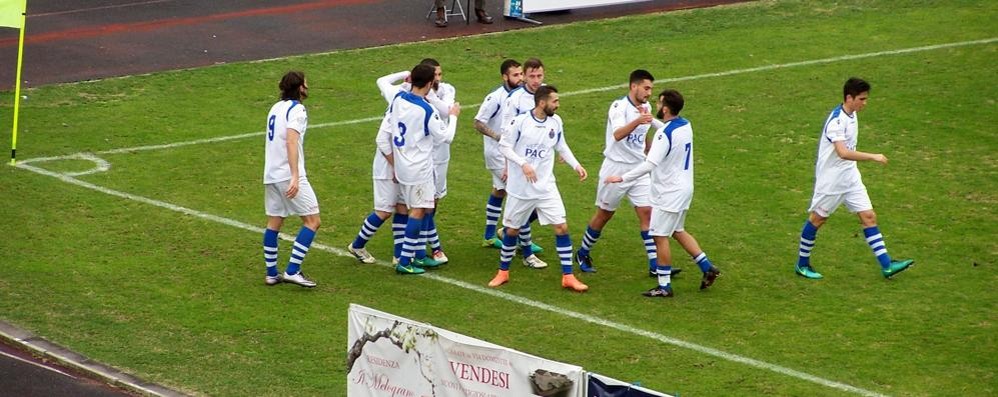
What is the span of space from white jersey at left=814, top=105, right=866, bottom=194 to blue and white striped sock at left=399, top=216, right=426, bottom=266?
4.23m

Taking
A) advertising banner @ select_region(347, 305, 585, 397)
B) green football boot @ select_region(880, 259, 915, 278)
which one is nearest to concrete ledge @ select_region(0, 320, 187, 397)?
advertising banner @ select_region(347, 305, 585, 397)

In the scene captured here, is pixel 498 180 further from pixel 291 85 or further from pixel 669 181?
pixel 291 85

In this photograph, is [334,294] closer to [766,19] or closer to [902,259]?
[902,259]

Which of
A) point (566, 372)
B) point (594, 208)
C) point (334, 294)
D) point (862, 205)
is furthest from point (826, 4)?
point (566, 372)

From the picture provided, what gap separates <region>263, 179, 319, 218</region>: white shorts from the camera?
1480cm

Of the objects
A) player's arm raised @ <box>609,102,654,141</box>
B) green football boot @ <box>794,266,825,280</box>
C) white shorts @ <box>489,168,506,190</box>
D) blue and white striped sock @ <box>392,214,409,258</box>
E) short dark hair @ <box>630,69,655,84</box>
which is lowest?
green football boot @ <box>794,266,825,280</box>

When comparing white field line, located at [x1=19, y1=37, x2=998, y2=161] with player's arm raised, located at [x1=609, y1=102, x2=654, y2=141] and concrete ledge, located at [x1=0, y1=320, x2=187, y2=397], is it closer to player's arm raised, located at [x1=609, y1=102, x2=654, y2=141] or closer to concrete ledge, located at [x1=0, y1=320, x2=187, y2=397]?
concrete ledge, located at [x1=0, y1=320, x2=187, y2=397]

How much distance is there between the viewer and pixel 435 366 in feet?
35.6

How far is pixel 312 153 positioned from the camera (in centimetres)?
2025

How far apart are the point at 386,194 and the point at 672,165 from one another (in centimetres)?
306

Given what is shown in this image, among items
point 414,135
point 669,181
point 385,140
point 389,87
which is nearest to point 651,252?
point 669,181

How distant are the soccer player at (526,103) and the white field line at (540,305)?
99cm

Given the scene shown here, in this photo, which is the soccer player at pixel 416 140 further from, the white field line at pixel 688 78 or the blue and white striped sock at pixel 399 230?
the white field line at pixel 688 78

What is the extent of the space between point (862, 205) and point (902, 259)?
1302mm
